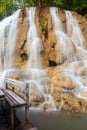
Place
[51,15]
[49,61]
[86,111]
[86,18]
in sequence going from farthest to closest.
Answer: [86,18] → [51,15] → [49,61] → [86,111]

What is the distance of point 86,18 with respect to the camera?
23.0 m

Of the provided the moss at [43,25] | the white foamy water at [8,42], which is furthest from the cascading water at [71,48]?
the white foamy water at [8,42]

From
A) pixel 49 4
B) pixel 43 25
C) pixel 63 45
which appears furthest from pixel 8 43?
pixel 49 4

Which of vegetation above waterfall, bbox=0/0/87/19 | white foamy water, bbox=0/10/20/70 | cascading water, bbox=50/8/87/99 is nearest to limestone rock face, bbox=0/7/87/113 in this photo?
cascading water, bbox=50/8/87/99

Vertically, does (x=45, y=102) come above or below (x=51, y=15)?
below

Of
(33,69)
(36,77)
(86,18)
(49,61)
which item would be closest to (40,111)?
(36,77)

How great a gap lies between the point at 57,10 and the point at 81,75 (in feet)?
26.4

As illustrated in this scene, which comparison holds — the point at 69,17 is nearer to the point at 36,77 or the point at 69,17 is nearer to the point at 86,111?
the point at 36,77

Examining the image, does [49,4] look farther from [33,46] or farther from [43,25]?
[33,46]

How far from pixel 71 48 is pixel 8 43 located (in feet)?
16.7

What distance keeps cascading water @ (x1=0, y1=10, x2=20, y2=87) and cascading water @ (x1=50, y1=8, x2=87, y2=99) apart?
3.49m

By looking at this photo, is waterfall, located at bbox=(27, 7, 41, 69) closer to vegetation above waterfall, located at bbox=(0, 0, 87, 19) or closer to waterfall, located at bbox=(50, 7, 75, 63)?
waterfall, located at bbox=(50, 7, 75, 63)

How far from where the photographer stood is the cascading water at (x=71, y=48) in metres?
15.9

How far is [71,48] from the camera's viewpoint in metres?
19.0
